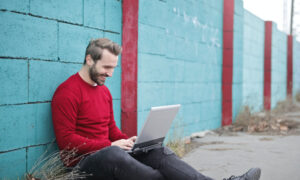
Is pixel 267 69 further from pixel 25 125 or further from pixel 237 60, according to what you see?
pixel 25 125

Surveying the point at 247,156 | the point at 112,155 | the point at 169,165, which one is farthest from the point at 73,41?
the point at 247,156

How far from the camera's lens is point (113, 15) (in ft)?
12.1

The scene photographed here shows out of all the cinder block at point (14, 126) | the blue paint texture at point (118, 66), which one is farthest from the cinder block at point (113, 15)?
the cinder block at point (14, 126)

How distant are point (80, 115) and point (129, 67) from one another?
1.41m

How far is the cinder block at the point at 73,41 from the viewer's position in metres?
2.97

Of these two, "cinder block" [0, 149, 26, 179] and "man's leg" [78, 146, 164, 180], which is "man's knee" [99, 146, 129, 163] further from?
"cinder block" [0, 149, 26, 179]

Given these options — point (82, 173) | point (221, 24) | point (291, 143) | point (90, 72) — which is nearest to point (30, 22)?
point (90, 72)

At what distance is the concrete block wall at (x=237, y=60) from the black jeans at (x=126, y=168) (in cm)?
543

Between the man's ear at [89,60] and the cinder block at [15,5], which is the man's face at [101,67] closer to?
the man's ear at [89,60]

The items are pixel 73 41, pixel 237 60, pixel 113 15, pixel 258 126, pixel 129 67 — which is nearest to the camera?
pixel 73 41

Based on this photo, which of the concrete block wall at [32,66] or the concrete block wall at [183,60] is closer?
the concrete block wall at [32,66]

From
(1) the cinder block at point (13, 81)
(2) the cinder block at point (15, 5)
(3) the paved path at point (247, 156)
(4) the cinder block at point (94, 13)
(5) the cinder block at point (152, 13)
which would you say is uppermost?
(5) the cinder block at point (152, 13)

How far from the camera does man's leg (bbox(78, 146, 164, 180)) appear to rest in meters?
2.37

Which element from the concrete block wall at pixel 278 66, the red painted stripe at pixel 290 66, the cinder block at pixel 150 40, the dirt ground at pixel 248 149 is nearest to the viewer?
the dirt ground at pixel 248 149
